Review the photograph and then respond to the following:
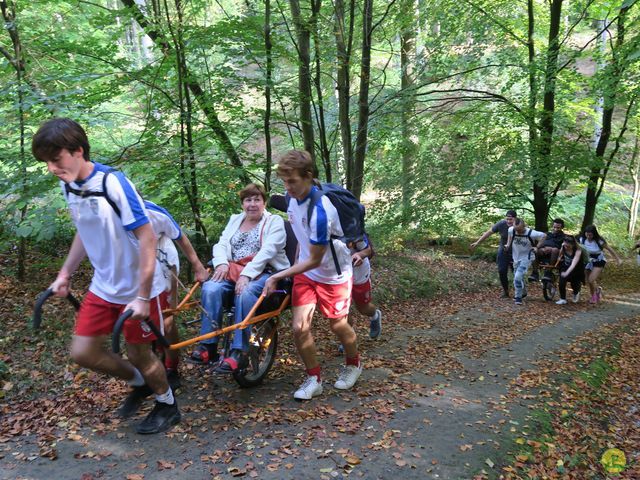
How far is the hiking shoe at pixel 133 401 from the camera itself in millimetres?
3863

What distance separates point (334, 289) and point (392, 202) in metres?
10.3

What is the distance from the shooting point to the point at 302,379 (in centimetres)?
492

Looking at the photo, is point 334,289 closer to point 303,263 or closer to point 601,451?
point 303,263

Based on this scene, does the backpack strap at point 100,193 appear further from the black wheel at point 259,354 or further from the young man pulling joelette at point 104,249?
the black wheel at point 259,354

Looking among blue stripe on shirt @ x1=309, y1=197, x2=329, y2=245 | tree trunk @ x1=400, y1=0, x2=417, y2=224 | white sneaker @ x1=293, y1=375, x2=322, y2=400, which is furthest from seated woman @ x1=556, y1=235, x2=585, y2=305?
blue stripe on shirt @ x1=309, y1=197, x2=329, y2=245

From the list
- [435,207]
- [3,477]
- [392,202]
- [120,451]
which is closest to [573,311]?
[435,207]

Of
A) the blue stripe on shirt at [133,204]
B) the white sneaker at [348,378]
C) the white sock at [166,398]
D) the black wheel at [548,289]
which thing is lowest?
the black wheel at [548,289]

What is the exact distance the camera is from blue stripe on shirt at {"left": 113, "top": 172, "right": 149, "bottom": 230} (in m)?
3.04

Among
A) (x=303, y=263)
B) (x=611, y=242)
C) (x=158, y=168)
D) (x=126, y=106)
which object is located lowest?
(x=611, y=242)

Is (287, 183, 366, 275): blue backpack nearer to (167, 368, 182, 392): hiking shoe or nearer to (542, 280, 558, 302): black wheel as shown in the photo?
(167, 368, 182, 392): hiking shoe

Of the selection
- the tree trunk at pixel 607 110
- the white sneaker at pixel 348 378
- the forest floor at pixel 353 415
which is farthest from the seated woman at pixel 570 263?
the white sneaker at pixel 348 378

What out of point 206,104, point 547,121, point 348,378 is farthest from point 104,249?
point 547,121

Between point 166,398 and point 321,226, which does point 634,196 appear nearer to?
point 321,226

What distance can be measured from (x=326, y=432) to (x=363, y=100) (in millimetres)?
7861
